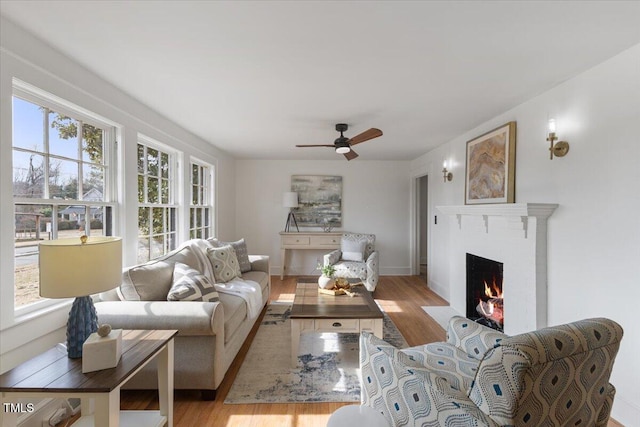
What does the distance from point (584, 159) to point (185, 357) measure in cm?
315

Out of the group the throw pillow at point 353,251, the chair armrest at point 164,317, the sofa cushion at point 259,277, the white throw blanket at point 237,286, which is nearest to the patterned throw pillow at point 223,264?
the white throw blanket at point 237,286

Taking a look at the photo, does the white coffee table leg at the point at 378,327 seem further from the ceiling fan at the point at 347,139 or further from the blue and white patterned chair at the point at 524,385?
the ceiling fan at the point at 347,139

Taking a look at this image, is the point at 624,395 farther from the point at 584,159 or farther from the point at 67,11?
the point at 67,11

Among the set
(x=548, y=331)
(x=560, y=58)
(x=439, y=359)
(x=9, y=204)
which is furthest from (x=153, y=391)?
(x=560, y=58)

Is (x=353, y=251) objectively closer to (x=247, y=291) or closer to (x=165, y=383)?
(x=247, y=291)

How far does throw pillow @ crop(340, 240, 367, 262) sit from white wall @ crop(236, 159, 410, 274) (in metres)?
0.81

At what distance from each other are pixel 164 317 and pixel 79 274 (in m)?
0.72

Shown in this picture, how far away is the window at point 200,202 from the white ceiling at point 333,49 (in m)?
1.33

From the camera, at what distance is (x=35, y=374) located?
51.8 inches

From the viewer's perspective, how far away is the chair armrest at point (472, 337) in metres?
1.66

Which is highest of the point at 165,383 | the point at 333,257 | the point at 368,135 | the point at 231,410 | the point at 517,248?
the point at 368,135

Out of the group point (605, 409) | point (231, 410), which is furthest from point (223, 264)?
point (605, 409)

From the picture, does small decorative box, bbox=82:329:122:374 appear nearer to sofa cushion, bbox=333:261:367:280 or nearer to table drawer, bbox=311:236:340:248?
sofa cushion, bbox=333:261:367:280

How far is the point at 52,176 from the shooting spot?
1.95m
